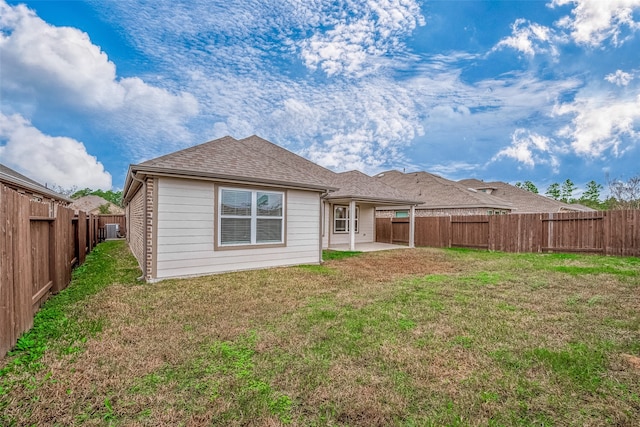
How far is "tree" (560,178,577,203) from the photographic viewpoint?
159ft

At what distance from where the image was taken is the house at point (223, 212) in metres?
6.71

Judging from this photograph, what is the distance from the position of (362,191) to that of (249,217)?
8.15m

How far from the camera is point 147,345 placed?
335cm

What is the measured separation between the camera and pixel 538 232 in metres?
12.5

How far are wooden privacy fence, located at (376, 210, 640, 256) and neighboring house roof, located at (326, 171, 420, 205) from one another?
228 cm

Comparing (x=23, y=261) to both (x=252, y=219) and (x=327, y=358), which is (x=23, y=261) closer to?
(x=327, y=358)

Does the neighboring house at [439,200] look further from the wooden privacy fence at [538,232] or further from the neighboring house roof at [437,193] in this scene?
the wooden privacy fence at [538,232]

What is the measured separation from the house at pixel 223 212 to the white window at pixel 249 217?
26 mm

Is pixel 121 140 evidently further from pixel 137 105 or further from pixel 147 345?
pixel 147 345

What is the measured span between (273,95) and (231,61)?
2353 mm

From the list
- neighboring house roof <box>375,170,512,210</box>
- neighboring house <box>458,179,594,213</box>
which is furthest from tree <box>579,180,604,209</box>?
neighboring house roof <box>375,170,512,210</box>

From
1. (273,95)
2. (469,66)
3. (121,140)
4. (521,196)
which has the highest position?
(469,66)

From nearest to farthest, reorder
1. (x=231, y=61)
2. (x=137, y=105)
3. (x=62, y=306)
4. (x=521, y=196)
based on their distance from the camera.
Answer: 1. (x=62, y=306)
2. (x=231, y=61)
3. (x=137, y=105)
4. (x=521, y=196)

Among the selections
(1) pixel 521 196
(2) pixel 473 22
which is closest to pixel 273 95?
(2) pixel 473 22
